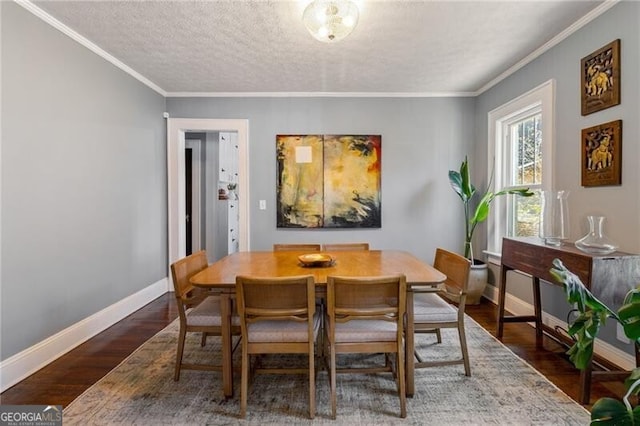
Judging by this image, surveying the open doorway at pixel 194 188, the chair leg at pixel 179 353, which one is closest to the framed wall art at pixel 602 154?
the chair leg at pixel 179 353

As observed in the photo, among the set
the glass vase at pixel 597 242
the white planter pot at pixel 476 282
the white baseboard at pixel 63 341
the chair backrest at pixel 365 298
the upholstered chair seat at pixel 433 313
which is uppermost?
the glass vase at pixel 597 242

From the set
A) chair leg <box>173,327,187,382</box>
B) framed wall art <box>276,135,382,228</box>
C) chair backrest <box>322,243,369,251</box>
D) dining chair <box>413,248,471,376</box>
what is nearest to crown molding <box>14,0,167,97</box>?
framed wall art <box>276,135,382,228</box>

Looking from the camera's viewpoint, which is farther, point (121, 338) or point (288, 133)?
point (288, 133)

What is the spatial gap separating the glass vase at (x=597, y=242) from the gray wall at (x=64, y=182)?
3686mm

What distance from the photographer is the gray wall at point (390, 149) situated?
13.7 ft

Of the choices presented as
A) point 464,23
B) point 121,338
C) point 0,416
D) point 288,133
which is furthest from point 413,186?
point 0,416

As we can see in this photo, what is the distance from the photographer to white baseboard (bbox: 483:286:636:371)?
2.15 metres

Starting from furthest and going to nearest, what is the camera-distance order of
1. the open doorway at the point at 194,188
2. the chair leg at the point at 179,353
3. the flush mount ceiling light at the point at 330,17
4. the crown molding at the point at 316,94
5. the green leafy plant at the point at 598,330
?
the open doorway at the point at 194,188 < the crown molding at the point at 316,94 < the chair leg at the point at 179,353 < the flush mount ceiling light at the point at 330,17 < the green leafy plant at the point at 598,330

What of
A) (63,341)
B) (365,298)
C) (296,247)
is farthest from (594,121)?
(63,341)

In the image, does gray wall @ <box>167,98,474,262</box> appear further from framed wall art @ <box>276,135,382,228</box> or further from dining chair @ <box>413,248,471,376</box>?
dining chair @ <box>413,248,471,376</box>

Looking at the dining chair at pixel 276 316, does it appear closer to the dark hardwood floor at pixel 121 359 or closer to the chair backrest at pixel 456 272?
the chair backrest at pixel 456 272

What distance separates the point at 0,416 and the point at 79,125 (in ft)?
6.79

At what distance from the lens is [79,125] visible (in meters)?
2.71

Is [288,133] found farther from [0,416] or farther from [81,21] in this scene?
[0,416]
